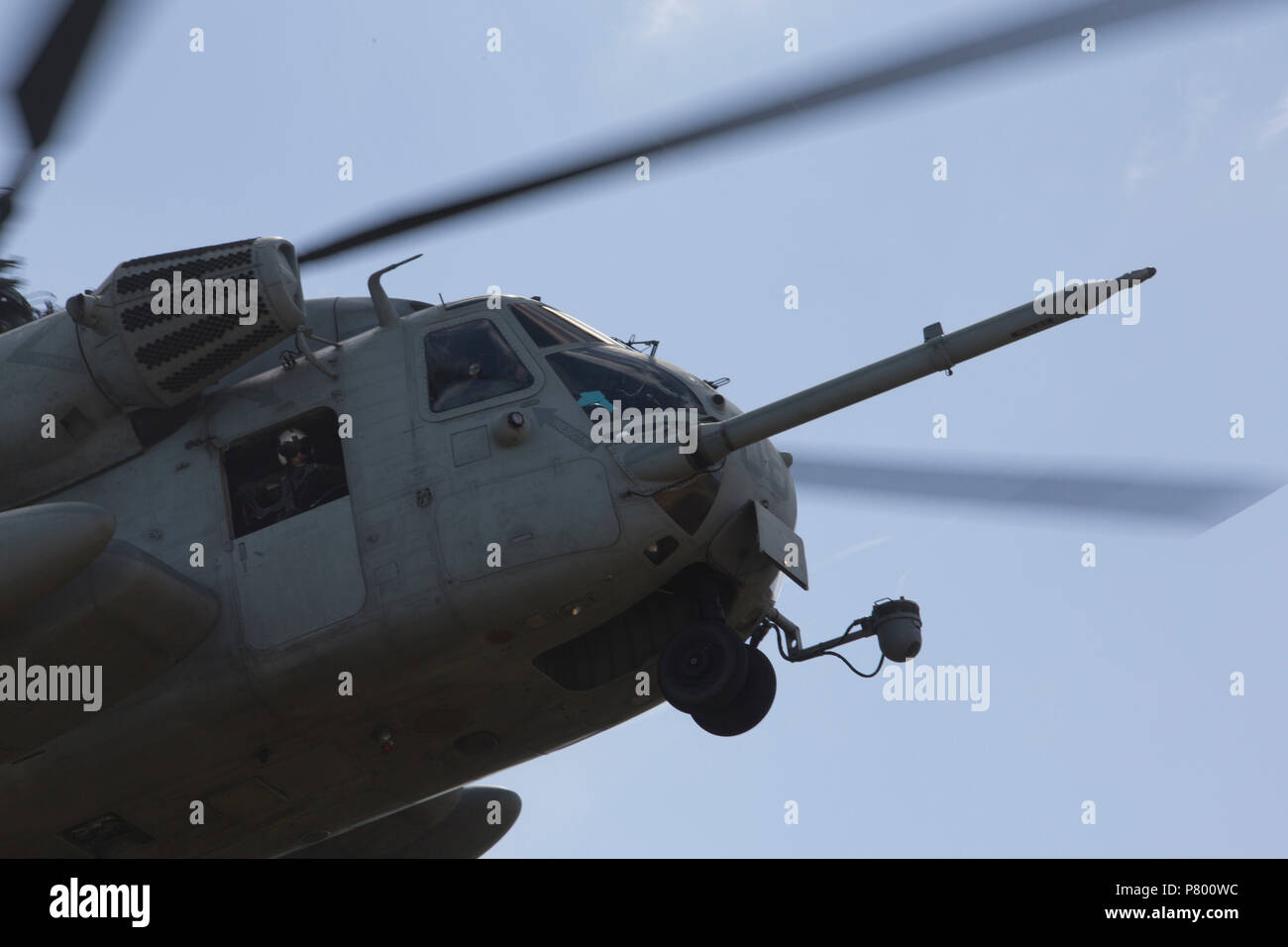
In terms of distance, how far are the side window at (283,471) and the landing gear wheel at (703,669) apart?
2841 millimetres

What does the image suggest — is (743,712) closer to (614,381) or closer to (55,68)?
(614,381)

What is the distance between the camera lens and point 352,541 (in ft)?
40.3

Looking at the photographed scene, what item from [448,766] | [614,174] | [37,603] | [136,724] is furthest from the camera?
[448,766]

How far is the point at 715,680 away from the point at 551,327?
3216 mm

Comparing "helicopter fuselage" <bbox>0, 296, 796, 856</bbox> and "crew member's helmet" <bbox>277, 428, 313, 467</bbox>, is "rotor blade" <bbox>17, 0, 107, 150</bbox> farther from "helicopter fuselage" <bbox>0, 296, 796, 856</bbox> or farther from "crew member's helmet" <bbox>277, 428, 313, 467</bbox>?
"helicopter fuselage" <bbox>0, 296, 796, 856</bbox>

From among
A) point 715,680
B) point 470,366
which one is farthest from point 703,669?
point 470,366

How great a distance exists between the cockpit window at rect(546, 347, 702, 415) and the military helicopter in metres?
0.03

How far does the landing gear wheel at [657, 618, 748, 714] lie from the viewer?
12.2 m

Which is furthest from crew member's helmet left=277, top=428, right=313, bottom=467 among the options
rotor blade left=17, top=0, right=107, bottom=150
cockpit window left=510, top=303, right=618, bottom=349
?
rotor blade left=17, top=0, right=107, bottom=150
